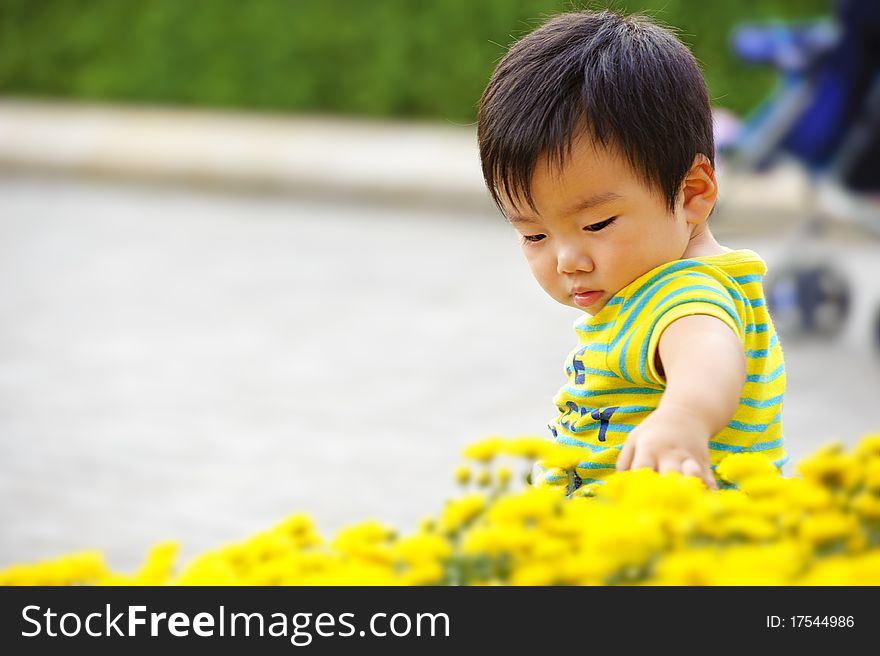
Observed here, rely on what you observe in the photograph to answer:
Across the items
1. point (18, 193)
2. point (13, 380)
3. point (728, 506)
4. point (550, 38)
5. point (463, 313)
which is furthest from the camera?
point (18, 193)

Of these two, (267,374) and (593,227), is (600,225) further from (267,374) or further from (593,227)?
(267,374)

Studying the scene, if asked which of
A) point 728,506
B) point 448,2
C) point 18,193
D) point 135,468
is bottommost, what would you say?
point 728,506

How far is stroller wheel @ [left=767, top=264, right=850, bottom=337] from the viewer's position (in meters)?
5.33

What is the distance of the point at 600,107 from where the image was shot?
1.62 m

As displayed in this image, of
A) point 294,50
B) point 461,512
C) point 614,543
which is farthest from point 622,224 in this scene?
point 294,50

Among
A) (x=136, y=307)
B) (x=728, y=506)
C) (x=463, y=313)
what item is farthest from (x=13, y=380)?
(x=728, y=506)

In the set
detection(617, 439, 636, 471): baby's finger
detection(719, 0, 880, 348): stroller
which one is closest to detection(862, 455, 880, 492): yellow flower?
detection(617, 439, 636, 471): baby's finger

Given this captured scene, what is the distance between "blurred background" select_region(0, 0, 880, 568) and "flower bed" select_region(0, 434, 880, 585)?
888 millimetres

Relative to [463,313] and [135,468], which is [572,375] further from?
[463,313]

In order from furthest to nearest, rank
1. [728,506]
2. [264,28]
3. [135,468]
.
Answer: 1. [264,28]
2. [135,468]
3. [728,506]

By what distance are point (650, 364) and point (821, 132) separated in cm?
375

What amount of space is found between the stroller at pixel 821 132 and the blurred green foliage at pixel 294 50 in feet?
11.8

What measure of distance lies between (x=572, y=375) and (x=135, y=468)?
2.96 metres

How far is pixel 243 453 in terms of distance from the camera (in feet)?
15.1
